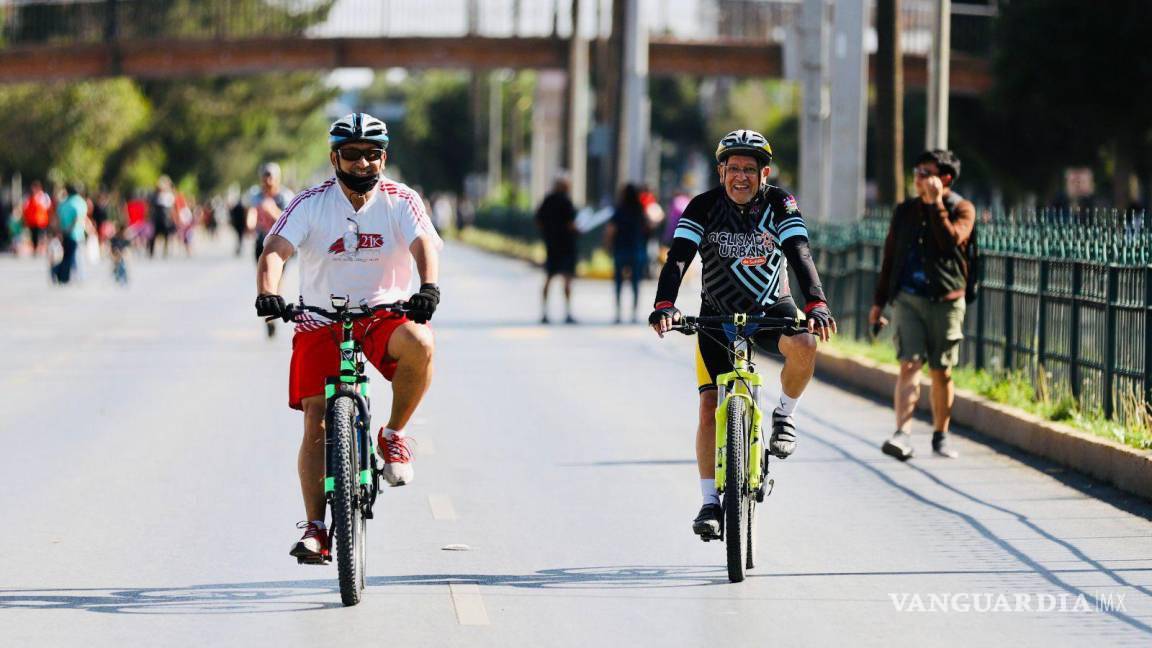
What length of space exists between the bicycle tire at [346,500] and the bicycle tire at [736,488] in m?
1.46

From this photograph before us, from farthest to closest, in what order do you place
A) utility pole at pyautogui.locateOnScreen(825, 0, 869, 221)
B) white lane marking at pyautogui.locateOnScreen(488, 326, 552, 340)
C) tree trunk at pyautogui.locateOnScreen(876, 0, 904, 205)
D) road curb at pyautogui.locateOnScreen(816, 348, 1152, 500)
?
white lane marking at pyautogui.locateOnScreen(488, 326, 552, 340) < utility pole at pyautogui.locateOnScreen(825, 0, 869, 221) < tree trunk at pyautogui.locateOnScreen(876, 0, 904, 205) < road curb at pyautogui.locateOnScreen(816, 348, 1152, 500)

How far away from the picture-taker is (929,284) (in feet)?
41.2

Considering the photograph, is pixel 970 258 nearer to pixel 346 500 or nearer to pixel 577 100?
pixel 346 500

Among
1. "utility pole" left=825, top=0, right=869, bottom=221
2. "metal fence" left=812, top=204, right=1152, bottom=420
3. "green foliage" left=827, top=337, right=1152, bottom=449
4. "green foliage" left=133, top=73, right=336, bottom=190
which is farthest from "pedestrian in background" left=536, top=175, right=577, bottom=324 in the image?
"green foliage" left=133, top=73, right=336, bottom=190

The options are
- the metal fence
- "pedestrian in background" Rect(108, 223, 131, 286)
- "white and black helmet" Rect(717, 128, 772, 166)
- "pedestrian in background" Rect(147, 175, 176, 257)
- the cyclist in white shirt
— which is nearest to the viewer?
the cyclist in white shirt

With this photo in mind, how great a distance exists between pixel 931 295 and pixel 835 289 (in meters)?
9.86

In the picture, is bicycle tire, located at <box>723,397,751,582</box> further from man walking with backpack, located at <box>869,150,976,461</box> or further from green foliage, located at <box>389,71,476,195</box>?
green foliage, located at <box>389,71,476,195</box>

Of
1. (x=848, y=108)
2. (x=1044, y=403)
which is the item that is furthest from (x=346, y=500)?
(x=848, y=108)

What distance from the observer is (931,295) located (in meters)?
12.6

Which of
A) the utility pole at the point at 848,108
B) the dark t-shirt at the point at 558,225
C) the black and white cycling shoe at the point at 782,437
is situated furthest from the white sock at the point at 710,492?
the dark t-shirt at the point at 558,225

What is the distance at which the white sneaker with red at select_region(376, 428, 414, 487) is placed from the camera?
820 cm

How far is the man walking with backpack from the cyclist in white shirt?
16.7ft

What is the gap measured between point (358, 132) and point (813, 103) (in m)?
18.0

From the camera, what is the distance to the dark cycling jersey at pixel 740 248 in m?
8.52
